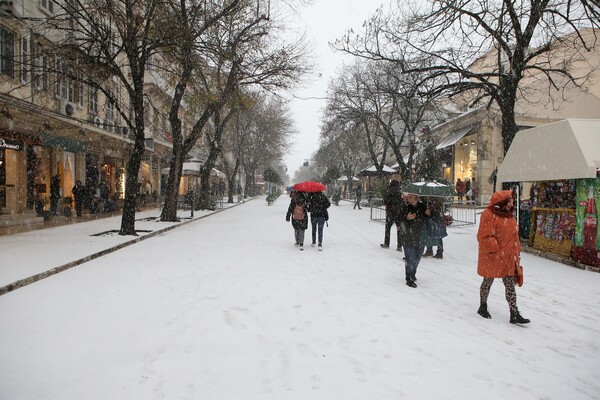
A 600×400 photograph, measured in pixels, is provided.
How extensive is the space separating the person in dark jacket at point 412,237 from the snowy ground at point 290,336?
339 mm

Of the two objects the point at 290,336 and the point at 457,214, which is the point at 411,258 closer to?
the point at 290,336

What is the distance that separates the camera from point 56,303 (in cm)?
564

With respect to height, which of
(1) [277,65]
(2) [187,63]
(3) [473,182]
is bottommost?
(3) [473,182]

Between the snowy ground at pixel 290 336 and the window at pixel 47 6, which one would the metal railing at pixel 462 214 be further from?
the window at pixel 47 6

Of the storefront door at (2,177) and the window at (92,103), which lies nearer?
the storefront door at (2,177)

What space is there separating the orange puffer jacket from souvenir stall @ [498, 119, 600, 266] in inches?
183

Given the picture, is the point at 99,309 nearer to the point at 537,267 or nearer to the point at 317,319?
the point at 317,319

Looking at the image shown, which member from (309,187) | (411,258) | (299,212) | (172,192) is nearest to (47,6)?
(172,192)

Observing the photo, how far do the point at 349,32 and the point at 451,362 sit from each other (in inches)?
532

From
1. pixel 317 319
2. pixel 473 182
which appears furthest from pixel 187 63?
pixel 473 182

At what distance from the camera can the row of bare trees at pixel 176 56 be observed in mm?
12211

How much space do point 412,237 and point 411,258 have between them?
→ 1.28 ft

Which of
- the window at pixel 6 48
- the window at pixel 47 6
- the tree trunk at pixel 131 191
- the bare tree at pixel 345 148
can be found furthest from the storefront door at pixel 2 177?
the bare tree at pixel 345 148

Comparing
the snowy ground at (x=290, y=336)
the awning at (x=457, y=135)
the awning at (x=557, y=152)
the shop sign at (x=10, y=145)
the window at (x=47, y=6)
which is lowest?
the snowy ground at (x=290, y=336)
